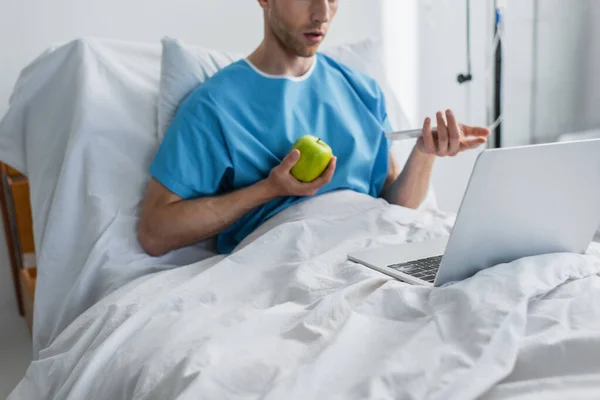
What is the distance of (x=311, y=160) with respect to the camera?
128 centimetres

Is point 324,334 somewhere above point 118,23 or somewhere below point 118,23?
below

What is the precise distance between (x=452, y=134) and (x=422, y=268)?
0.37 m

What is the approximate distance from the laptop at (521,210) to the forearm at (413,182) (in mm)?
571

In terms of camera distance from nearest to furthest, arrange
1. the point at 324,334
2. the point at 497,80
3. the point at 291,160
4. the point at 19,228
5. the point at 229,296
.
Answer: the point at 324,334
the point at 229,296
the point at 291,160
the point at 19,228
the point at 497,80

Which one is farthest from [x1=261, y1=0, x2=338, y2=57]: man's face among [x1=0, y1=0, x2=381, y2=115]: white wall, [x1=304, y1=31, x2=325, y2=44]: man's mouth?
[x1=0, y1=0, x2=381, y2=115]: white wall

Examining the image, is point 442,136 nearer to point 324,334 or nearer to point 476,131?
point 476,131

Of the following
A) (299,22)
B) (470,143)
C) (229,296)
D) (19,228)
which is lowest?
(19,228)

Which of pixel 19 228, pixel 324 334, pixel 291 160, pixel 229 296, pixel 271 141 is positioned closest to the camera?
pixel 324 334

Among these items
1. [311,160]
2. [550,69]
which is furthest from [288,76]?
[550,69]

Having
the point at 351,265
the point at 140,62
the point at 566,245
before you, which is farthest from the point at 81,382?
the point at 140,62

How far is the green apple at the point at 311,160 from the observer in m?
1.28

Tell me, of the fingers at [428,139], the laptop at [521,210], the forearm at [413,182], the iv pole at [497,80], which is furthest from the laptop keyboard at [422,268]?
the iv pole at [497,80]

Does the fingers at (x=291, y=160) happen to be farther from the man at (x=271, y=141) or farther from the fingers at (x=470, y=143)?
the fingers at (x=470, y=143)

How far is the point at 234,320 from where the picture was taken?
91cm
